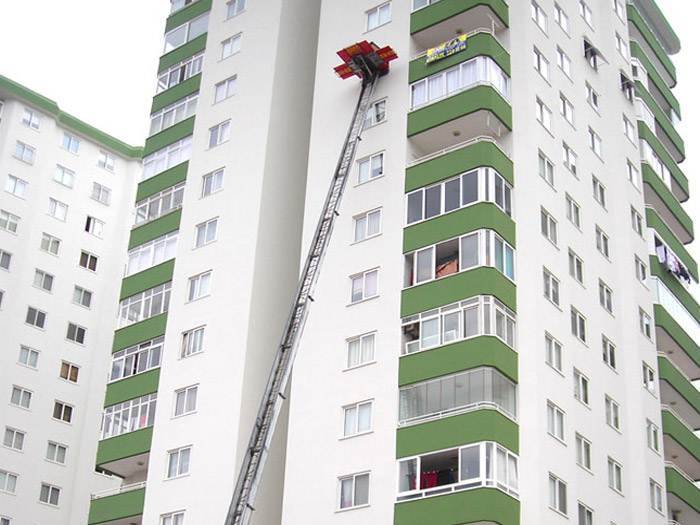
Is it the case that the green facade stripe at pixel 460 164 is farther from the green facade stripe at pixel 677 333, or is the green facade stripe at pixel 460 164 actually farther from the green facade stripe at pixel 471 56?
the green facade stripe at pixel 677 333

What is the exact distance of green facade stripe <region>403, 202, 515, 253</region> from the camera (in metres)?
48.6

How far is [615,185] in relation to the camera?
60594 millimetres

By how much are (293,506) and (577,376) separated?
13.7 m

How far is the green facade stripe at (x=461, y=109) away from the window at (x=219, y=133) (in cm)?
1198

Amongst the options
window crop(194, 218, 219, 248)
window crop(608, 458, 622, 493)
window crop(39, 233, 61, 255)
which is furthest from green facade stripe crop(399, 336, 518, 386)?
window crop(39, 233, 61, 255)

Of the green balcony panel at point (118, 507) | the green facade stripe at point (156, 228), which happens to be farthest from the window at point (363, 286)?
the green balcony panel at point (118, 507)

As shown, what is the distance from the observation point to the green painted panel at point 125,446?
56312 millimetres

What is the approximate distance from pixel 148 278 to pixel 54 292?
92.0ft

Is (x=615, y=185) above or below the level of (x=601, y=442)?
above

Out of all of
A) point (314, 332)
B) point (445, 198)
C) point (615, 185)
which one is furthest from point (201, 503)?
point (615, 185)

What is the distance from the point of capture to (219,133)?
61750 millimetres

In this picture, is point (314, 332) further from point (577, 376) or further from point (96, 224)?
point (96, 224)

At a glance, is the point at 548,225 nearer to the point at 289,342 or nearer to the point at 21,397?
the point at 289,342

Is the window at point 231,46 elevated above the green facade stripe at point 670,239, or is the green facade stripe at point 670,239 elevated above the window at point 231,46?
the window at point 231,46
